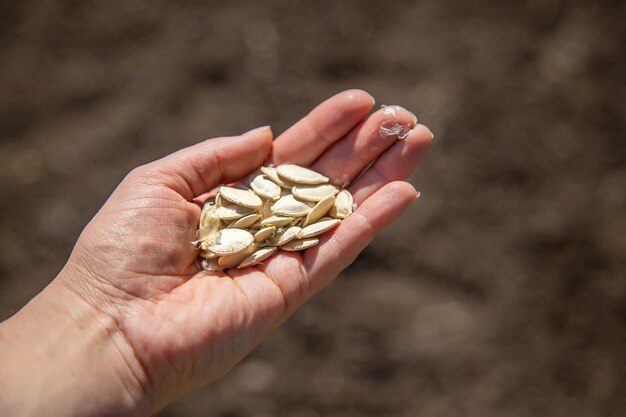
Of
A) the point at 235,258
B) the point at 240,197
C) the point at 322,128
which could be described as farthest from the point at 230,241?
the point at 322,128

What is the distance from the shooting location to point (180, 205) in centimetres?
210

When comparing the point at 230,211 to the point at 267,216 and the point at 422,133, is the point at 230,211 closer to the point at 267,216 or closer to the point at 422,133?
the point at 267,216

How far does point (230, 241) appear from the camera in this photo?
209 cm

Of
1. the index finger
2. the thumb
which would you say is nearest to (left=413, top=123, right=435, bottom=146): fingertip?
the index finger

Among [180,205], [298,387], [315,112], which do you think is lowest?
[298,387]

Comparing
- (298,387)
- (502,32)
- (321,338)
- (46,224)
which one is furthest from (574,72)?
(46,224)

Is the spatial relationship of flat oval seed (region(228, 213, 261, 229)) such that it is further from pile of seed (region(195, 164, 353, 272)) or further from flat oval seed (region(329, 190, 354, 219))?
flat oval seed (region(329, 190, 354, 219))

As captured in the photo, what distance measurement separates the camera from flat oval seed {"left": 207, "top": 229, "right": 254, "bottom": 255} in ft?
6.77

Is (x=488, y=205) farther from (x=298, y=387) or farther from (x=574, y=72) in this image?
(x=298, y=387)

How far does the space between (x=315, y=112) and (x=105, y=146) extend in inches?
57.6

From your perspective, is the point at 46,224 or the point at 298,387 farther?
the point at 46,224

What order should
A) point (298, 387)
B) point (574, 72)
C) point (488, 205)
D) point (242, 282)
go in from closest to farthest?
point (242, 282)
point (298, 387)
point (488, 205)
point (574, 72)

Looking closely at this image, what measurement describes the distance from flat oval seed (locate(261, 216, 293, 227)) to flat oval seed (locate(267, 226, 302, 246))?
30mm

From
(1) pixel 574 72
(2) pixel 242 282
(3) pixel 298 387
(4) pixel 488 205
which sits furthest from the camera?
(1) pixel 574 72
